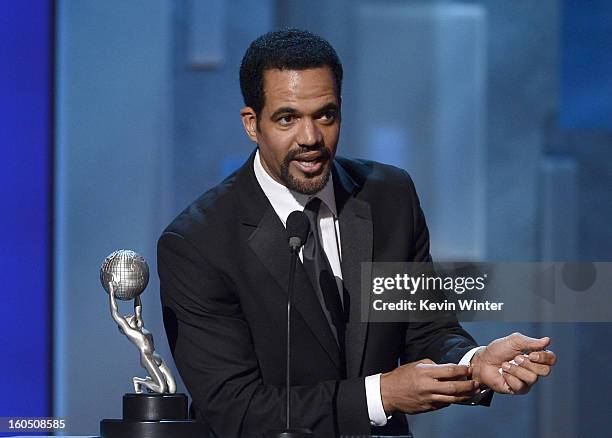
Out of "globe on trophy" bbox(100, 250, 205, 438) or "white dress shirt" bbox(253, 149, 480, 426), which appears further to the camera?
"white dress shirt" bbox(253, 149, 480, 426)

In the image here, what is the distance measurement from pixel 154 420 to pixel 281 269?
2.12ft

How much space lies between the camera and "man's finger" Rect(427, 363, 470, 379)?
2.52 meters

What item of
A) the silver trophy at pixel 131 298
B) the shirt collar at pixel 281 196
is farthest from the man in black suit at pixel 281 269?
the silver trophy at pixel 131 298

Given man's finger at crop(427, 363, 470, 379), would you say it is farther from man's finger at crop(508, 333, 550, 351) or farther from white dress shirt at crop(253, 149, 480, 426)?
white dress shirt at crop(253, 149, 480, 426)

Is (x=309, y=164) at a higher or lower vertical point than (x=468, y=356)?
higher

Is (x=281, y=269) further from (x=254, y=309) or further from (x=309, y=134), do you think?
(x=309, y=134)

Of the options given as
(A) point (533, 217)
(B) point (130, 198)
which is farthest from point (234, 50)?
(A) point (533, 217)

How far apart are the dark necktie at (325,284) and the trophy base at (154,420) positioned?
564 mm

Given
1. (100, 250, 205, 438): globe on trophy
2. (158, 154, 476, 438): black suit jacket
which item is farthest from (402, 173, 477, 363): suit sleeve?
(100, 250, 205, 438): globe on trophy

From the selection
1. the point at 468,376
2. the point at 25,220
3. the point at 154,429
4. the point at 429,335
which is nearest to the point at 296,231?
the point at 154,429

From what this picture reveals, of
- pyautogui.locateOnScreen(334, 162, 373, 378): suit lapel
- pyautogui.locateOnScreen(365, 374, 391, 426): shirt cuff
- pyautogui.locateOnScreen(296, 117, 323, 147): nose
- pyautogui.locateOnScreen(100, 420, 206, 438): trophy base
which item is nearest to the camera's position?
pyautogui.locateOnScreen(100, 420, 206, 438): trophy base

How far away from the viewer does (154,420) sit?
7.77 feet

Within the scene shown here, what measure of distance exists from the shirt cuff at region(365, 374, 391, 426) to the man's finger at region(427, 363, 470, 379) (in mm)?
164

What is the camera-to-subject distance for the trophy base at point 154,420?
2316 millimetres
